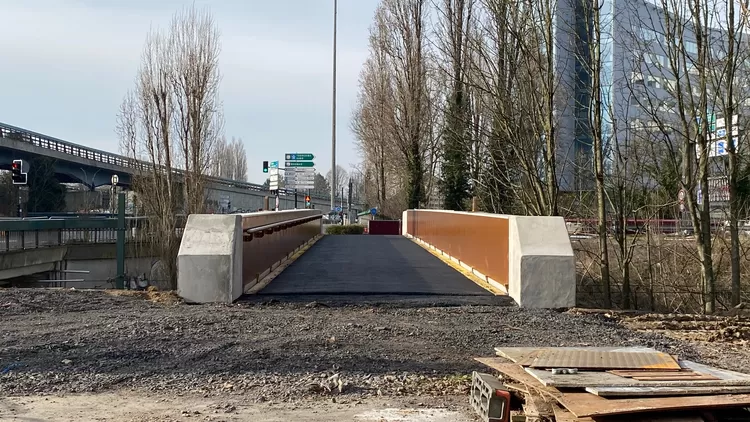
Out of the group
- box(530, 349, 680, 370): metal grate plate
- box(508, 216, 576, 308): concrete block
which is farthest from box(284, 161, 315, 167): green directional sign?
box(530, 349, 680, 370): metal grate plate

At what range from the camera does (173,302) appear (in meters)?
10.7

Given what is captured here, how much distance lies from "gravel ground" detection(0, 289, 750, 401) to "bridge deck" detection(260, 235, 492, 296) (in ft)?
3.71

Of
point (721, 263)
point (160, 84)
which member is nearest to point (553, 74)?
point (721, 263)

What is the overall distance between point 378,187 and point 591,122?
142ft

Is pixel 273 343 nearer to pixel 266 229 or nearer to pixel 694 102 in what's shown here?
pixel 266 229

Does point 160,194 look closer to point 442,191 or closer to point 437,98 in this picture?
point 437,98

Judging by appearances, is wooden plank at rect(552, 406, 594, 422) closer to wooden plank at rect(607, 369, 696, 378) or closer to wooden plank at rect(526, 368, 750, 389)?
wooden plank at rect(526, 368, 750, 389)

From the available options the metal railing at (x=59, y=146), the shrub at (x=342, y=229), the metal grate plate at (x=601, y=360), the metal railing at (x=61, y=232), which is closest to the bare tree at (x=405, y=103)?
the shrub at (x=342, y=229)

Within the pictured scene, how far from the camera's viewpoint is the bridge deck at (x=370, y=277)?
39.3 feet

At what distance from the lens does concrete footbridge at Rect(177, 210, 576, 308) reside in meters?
10.6

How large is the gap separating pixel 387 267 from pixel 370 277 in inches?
87.0

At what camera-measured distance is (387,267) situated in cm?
1603

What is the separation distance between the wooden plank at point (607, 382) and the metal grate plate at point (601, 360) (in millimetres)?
336

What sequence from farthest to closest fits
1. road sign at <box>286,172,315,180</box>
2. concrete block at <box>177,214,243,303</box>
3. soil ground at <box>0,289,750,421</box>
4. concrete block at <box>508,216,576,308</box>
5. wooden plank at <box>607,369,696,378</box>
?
1. road sign at <box>286,172,315,180</box>
2. concrete block at <box>177,214,243,303</box>
3. concrete block at <box>508,216,576,308</box>
4. soil ground at <box>0,289,750,421</box>
5. wooden plank at <box>607,369,696,378</box>
